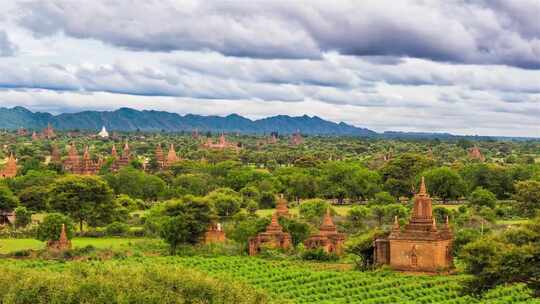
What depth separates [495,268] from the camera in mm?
30078

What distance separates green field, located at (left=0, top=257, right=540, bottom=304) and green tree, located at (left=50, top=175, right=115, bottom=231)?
54.6 ft

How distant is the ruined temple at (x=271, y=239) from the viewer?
2258 inches

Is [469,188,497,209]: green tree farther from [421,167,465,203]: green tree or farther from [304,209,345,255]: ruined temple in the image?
[304,209,345,255]: ruined temple

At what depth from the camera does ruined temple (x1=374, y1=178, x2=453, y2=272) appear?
4931 cm

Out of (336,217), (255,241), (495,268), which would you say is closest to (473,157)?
(336,217)

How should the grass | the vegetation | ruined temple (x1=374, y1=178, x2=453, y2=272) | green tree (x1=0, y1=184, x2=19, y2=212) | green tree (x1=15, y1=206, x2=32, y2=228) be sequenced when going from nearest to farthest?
the vegetation < ruined temple (x1=374, y1=178, x2=453, y2=272) < the grass < green tree (x1=15, y1=206, x2=32, y2=228) < green tree (x1=0, y1=184, x2=19, y2=212)

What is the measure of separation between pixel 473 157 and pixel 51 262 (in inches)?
4298

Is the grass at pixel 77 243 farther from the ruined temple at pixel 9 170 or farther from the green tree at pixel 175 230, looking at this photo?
the ruined temple at pixel 9 170

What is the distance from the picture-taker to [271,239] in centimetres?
5734

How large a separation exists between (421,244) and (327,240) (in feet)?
30.9

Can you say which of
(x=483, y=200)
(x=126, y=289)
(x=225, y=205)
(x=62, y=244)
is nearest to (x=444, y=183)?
(x=483, y=200)

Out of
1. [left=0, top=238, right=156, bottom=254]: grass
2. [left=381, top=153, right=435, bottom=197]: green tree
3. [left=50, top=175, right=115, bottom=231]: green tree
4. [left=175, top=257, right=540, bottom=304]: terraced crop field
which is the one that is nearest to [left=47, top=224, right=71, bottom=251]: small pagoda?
[left=0, top=238, right=156, bottom=254]: grass

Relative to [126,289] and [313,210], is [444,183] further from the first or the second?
[126,289]

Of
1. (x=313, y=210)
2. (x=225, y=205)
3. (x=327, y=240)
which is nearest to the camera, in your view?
(x=327, y=240)
